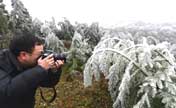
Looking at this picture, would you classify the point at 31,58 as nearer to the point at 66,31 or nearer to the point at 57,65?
the point at 57,65

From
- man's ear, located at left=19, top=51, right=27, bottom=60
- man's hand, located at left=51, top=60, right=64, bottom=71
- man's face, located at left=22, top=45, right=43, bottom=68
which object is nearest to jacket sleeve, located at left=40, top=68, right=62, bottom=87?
man's hand, located at left=51, top=60, right=64, bottom=71

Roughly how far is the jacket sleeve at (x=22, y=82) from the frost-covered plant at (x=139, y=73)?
256 centimetres

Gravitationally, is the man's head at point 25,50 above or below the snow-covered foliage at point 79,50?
above

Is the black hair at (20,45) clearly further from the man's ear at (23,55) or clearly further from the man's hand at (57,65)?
the man's hand at (57,65)

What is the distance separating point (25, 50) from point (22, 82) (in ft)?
1.38

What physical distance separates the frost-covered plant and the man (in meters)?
2.30

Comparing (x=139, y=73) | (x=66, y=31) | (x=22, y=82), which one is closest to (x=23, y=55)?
(x=22, y=82)

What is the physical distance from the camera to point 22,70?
17.4 ft

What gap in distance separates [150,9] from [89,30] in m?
14.4

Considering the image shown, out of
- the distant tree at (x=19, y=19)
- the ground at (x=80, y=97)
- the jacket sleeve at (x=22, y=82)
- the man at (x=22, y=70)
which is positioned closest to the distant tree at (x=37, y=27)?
the distant tree at (x=19, y=19)

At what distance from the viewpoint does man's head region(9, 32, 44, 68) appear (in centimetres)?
532

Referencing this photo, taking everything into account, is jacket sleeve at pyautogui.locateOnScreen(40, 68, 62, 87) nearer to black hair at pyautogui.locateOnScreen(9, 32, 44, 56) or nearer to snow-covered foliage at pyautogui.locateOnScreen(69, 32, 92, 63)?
black hair at pyautogui.locateOnScreen(9, 32, 44, 56)

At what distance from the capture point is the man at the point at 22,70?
508 cm

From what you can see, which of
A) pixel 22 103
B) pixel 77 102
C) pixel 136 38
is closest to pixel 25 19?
pixel 136 38
